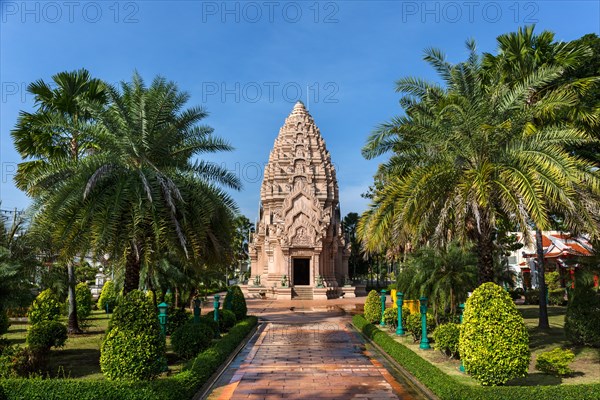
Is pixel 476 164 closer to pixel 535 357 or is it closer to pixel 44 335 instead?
pixel 535 357

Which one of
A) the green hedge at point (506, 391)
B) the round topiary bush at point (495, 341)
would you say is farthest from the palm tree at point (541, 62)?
the green hedge at point (506, 391)

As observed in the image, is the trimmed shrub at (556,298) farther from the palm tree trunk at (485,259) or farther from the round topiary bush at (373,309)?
the palm tree trunk at (485,259)

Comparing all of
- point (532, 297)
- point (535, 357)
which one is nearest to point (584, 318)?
point (535, 357)

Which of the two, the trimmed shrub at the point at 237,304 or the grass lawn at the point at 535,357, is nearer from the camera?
the grass lawn at the point at 535,357

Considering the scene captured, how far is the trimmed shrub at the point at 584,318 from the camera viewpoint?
45.7 ft

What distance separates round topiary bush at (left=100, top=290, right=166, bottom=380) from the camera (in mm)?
9469

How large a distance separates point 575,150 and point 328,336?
12.5 metres

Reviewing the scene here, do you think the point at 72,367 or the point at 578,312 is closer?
the point at 72,367

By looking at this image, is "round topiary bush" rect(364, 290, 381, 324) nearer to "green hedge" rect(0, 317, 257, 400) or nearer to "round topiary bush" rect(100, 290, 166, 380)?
"round topiary bush" rect(100, 290, 166, 380)

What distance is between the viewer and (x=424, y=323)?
578 inches

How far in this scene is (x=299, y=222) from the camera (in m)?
46.6

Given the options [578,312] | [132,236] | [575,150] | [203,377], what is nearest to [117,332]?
[203,377]

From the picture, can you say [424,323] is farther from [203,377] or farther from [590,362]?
[203,377]

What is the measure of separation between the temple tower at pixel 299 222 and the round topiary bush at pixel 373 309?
21528 mm
